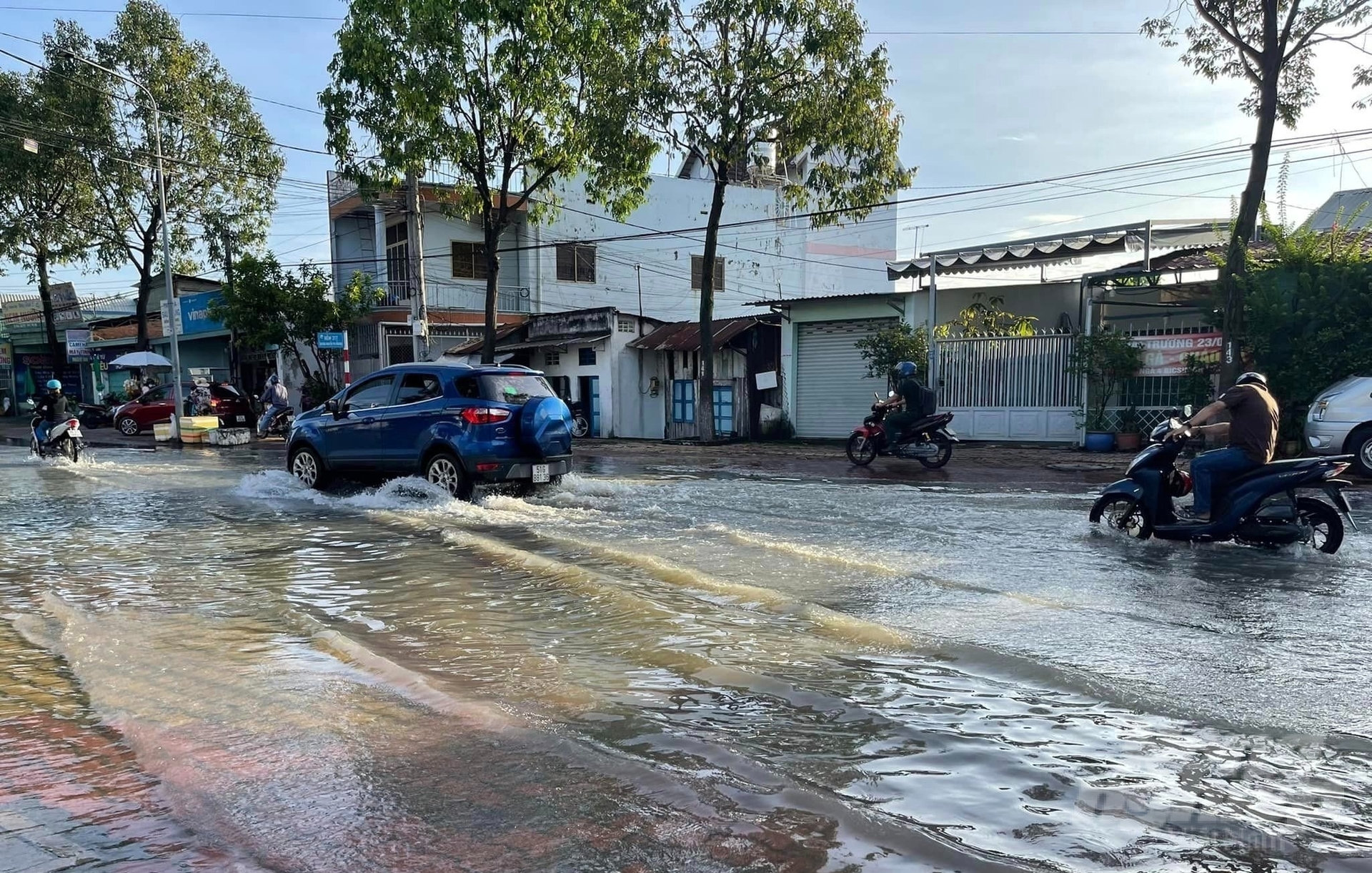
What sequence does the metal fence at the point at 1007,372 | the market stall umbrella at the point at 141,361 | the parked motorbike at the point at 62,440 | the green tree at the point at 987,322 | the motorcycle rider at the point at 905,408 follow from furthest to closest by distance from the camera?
1. the market stall umbrella at the point at 141,361
2. the green tree at the point at 987,322
3. the metal fence at the point at 1007,372
4. the parked motorbike at the point at 62,440
5. the motorcycle rider at the point at 905,408

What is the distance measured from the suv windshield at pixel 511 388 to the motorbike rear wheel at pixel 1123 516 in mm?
6564

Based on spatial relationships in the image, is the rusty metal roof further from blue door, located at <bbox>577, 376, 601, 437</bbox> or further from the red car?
the red car

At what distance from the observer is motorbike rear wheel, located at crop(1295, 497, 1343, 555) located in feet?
25.6

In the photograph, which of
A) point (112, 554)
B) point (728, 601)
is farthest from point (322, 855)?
point (112, 554)

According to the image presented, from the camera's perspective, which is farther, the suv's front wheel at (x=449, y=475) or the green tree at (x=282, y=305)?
the green tree at (x=282, y=305)

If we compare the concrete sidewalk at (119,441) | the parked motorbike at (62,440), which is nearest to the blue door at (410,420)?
the parked motorbike at (62,440)

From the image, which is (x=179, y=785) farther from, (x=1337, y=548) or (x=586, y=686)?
(x=1337, y=548)

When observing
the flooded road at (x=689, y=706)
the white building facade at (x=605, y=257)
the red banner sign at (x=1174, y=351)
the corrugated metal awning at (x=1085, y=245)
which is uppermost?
the white building facade at (x=605, y=257)

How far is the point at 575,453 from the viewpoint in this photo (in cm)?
2091

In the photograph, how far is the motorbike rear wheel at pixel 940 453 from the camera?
51.3 feet

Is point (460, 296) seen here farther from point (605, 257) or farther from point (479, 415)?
point (479, 415)

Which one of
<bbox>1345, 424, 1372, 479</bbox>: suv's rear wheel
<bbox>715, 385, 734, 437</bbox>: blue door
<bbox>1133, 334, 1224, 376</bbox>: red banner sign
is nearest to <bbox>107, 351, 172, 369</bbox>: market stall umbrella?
<bbox>715, 385, 734, 437</bbox>: blue door

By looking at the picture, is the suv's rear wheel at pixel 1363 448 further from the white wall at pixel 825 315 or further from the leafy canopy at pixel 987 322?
the white wall at pixel 825 315

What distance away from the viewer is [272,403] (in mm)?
25938
